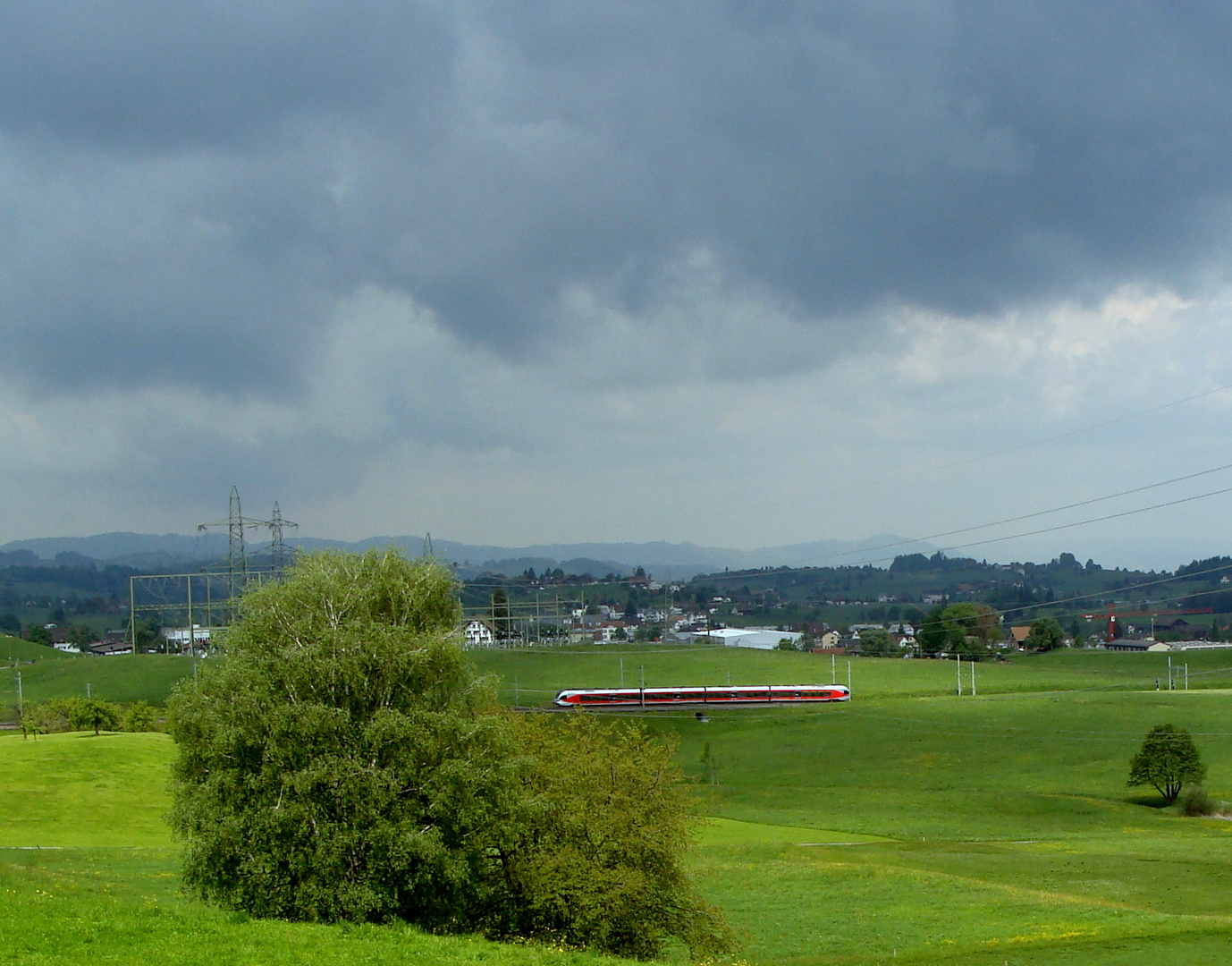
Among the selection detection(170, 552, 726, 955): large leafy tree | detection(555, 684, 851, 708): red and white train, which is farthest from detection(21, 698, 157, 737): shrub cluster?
detection(170, 552, 726, 955): large leafy tree

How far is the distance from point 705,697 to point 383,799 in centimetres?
10923

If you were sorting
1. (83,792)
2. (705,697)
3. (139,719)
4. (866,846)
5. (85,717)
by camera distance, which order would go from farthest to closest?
(705,697) → (139,719) → (85,717) → (83,792) → (866,846)

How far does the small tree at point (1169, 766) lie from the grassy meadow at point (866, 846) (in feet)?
5.16

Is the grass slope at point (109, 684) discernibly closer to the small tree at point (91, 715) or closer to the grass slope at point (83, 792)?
the small tree at point (91, 715)

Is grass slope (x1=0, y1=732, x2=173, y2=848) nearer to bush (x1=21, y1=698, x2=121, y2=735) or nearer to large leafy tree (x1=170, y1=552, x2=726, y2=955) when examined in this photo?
bush (x1=21, y1=698, x2=121, y2=735)

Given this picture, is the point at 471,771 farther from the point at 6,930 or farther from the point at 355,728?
the point at 6,930

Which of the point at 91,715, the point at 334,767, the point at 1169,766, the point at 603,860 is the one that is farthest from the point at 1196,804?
the point at 91,715

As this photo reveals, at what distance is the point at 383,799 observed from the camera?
114ft

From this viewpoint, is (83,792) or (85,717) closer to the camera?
(83,792)

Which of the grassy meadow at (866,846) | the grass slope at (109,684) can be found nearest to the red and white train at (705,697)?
the grassy meadow at (866,846)

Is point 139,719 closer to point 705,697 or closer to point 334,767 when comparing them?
point 705,697

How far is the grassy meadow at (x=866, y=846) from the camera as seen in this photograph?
92.9 ft

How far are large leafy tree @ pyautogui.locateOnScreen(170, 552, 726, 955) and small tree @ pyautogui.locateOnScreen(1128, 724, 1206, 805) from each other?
57.8m

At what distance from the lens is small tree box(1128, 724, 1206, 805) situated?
3177 inches
